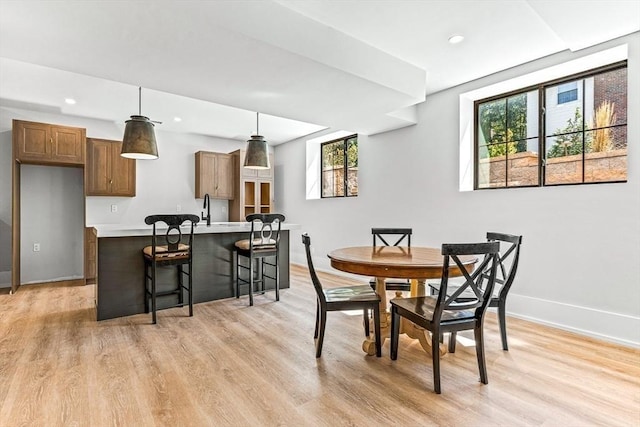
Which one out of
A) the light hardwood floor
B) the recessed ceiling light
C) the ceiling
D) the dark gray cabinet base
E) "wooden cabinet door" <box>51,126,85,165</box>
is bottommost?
the light hardwood floor

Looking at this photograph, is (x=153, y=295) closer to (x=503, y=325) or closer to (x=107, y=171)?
(x=107, y=171)

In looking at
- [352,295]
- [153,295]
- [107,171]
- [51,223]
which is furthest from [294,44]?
[51,223]

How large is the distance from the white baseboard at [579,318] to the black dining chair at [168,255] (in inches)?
135

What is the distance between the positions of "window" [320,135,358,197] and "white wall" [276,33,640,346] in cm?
38

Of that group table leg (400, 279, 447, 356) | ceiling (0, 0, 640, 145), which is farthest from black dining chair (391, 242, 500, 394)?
ceiling (0, 0, 640, 145)

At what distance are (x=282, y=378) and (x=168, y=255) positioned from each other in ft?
6.21

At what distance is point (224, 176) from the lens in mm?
6480

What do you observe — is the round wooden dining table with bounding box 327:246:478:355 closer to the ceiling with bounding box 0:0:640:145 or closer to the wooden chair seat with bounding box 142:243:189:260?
the ceiling with bounding box 0:0:640:145

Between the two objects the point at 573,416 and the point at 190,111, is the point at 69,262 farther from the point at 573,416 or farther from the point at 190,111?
the point at 573,416

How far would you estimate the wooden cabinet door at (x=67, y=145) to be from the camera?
15.3ft

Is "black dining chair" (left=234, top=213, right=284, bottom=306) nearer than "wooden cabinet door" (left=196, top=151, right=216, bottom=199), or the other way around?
"black dining chair" (left=234, top=213, right=284, bottom=306)

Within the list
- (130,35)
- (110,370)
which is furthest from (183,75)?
(110,370)

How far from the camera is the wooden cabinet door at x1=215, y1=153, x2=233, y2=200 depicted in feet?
21.0

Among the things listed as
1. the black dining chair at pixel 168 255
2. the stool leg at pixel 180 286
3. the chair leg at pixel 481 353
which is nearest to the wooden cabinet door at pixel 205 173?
the black dining chair at pixel 168 255
